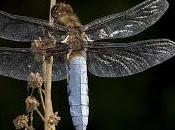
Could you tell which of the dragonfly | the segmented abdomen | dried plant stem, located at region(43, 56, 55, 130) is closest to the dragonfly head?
the dragonfly

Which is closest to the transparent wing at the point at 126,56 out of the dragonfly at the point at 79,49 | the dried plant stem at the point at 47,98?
the dragonfly at the point at 79,49

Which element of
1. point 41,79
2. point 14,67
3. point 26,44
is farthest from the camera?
point 26,44

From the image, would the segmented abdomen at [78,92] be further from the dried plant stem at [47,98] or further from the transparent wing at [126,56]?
the dried plant stem at [47,98]

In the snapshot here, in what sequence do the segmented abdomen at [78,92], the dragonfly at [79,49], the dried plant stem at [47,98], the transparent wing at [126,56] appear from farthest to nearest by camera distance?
the transparent wing at [126,56], the dragonfly at [79,49], the segmented abdomen at [78,92], the dried plant stem at [47,98]

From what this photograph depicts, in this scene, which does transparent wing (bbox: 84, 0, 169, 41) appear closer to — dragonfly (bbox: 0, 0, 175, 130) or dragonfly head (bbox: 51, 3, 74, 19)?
dragonfly (bbox: 0, 0, 175, 130)

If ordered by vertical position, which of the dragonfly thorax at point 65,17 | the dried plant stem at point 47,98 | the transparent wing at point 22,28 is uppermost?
the dragonfly thorax at point 65,17

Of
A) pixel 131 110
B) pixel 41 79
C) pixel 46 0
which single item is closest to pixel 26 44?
pixel 46 0

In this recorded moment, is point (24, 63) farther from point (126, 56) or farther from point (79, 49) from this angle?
point (126, 56)

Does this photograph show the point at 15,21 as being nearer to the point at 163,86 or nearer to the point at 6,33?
the point at 6,33
